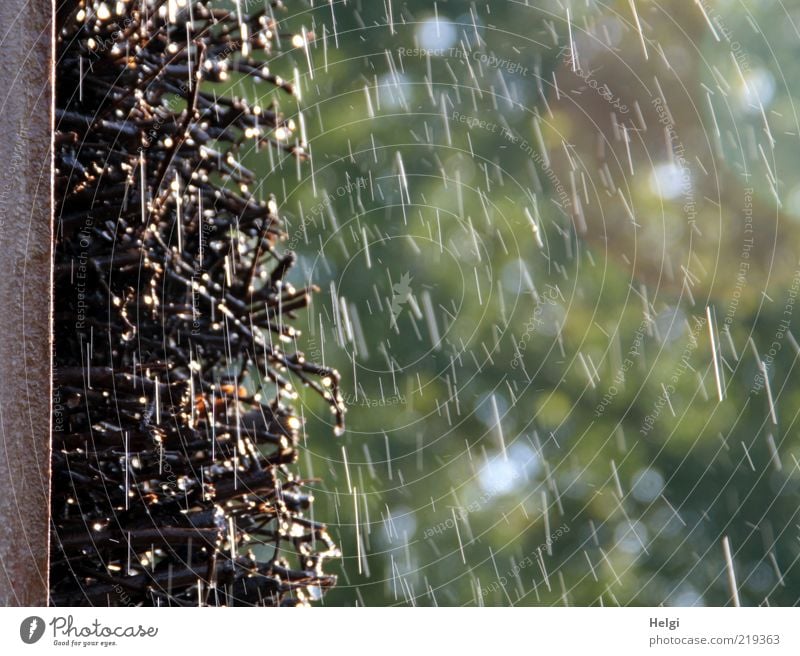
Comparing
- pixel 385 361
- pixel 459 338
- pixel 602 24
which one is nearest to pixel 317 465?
pixel 385 361

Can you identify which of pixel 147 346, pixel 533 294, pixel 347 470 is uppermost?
pixel 533 294

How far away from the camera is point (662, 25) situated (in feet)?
7.51

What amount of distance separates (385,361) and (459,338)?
0.21 m

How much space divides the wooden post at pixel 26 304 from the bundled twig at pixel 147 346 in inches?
0.5

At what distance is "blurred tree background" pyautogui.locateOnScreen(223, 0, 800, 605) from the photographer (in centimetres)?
188

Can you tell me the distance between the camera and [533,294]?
80.1 inches

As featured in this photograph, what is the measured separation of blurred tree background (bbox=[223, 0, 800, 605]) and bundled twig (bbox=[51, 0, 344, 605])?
38.7 inches

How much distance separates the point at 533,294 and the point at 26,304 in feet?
4.86
